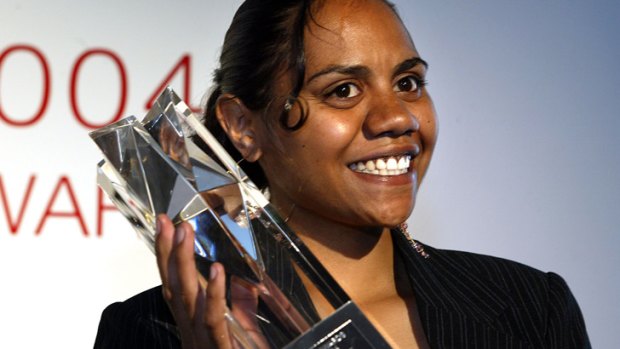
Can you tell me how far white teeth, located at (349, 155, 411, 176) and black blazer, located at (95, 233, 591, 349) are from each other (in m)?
0.14

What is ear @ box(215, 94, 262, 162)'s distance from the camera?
1.12 meters

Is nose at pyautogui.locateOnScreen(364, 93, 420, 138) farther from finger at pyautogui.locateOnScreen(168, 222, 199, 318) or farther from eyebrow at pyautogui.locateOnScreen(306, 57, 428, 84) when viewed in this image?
finger at pyautogui.locateOnScreen(168, 222, 199, 318)

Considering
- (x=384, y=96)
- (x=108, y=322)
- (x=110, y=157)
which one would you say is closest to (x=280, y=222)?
(x=110, y=157)

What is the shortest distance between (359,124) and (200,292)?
11.8 inches

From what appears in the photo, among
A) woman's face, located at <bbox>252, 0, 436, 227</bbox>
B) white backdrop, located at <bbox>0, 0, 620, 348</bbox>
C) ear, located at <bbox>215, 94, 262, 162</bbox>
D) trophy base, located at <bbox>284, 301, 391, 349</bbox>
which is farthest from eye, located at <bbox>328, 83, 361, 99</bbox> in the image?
white backdrop, located at <bbox>0, 0, 620, 348</bbox>

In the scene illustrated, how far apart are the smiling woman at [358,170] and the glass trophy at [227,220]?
24 centimetres

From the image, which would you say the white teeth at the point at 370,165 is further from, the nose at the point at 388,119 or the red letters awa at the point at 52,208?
the red letters awa at the point at 52,208

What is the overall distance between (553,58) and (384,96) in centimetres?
66

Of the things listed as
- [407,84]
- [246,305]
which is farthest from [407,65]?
[246,305]

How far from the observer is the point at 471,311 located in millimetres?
1092

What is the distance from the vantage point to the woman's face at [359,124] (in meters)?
1.01

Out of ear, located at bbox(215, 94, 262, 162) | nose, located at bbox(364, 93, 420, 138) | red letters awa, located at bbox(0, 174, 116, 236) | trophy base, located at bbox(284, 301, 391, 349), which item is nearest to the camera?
trophy base, located at bbox(284, 301, 391, 349)

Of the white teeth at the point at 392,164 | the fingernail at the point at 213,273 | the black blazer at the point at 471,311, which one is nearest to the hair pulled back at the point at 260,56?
the white teeth at the point at 392,164

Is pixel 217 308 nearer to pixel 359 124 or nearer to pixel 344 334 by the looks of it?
pixel 344 334
